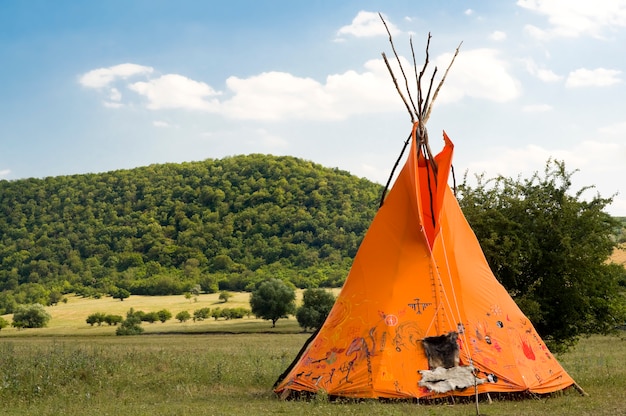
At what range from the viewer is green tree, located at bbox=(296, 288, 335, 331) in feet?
212

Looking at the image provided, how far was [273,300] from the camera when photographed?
7331cm

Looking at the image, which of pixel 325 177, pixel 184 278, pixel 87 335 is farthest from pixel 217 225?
pixel 87 335

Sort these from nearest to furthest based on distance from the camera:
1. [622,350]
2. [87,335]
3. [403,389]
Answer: [403,389] < [622,350] < [87,335]

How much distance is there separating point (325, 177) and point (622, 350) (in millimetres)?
104663

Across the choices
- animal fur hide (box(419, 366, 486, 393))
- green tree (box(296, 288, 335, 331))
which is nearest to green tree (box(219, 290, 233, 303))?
green tree (box(296, 288, 335, 331))

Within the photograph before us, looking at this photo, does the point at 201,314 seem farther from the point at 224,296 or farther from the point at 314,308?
the point at 314,308

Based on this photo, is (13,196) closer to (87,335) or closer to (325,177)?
(325,177)

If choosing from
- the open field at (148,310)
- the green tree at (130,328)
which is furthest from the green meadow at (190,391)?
the open field at (148,310)

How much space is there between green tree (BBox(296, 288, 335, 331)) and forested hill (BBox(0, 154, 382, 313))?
116 ft

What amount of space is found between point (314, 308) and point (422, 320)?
162ft

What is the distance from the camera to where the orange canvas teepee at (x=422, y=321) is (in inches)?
630

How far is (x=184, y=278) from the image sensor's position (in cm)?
11762

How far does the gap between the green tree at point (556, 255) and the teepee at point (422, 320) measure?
14.6 feet

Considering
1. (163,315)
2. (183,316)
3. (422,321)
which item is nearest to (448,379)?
(422,321)
